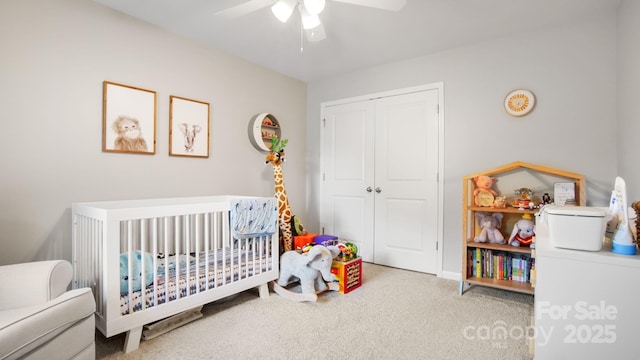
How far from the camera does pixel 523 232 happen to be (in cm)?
246

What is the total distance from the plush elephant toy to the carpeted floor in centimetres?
7

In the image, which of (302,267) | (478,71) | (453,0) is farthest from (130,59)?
(478,71)

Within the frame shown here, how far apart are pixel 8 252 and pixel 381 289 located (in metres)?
2.67

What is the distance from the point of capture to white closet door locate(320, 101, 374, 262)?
11.9 feet

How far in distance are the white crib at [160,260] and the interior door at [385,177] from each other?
1.40 metres

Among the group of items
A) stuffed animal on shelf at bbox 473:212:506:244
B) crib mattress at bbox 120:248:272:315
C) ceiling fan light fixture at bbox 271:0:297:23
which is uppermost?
ceiling fan light fixture at bbox 271:0:297:23

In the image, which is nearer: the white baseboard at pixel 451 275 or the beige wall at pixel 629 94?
the beige wall at pixel 629 94

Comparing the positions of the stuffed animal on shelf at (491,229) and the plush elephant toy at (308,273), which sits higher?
the stuffed animal on shelf at (491,229)

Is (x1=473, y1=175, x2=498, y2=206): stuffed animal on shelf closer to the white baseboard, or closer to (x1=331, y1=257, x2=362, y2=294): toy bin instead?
the white baseboard

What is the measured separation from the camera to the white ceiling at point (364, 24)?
7.34ft

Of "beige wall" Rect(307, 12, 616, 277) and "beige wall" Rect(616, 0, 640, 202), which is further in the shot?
"beige wall" Rect(307, 12, 616, 277)

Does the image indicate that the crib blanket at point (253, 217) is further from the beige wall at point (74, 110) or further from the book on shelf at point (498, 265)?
the book on shelf at point (498, 265)

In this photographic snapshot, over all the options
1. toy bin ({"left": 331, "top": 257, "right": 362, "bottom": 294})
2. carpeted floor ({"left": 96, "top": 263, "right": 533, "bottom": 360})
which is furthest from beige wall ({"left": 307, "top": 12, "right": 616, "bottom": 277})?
toy bin ({"left": 331, "top": 257, "right": 362, "bottom": 294})

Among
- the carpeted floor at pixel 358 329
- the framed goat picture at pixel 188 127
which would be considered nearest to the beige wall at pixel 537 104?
the carpeted floor at pixel 358 329
